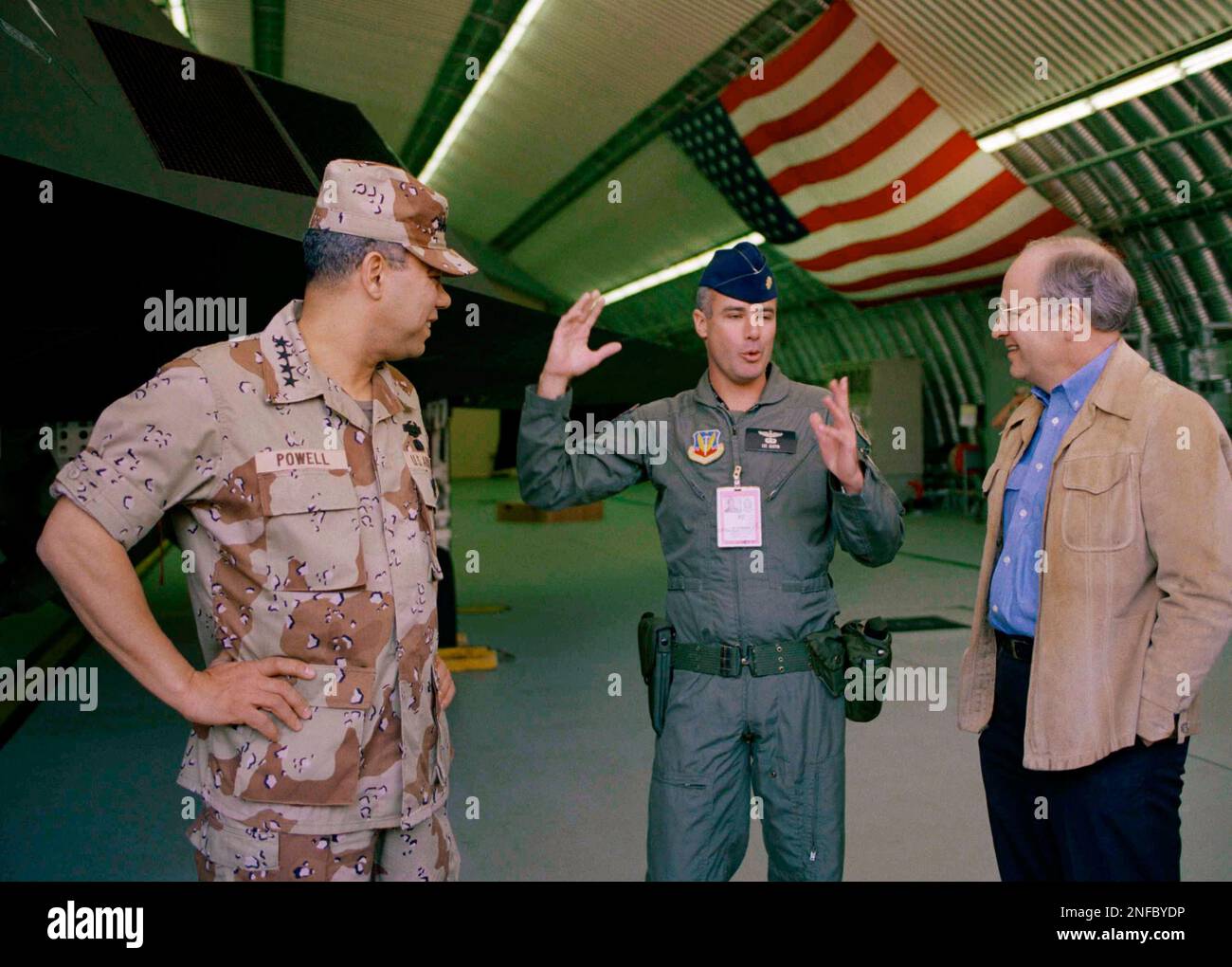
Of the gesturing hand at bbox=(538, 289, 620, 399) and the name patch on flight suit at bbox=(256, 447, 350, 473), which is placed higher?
the gesturing hand at bbox=(538, 289, 620, 399)

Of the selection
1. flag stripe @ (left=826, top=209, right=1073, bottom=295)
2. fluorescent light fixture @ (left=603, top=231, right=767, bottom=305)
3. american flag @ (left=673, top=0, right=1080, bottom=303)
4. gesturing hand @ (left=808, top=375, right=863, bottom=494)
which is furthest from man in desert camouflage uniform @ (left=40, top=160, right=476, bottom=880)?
fluorescent light fixture @ (left=603, top=231, right=767, bottom=305)

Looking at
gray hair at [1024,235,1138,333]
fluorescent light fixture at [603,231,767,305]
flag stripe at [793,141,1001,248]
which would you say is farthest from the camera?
fluorescent light fixture at [603,231,767,305]

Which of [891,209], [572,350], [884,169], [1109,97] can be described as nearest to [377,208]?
[572,350]

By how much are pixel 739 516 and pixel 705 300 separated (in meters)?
0.64

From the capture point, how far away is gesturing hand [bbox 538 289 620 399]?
104 inches

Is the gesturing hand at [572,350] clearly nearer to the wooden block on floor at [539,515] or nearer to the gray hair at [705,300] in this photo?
the gray hair at [705,300]

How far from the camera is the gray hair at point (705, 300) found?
299 centimetres

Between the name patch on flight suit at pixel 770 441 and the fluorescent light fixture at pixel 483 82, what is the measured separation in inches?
491

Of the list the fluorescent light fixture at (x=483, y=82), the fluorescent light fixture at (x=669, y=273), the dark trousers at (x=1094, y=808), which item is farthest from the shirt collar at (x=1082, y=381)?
the fluorescent light fixture at (x=669, y=273)

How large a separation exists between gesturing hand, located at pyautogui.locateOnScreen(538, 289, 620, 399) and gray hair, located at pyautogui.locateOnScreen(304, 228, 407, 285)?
569 millimetres

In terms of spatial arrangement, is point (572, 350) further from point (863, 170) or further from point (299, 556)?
point (863, 170)

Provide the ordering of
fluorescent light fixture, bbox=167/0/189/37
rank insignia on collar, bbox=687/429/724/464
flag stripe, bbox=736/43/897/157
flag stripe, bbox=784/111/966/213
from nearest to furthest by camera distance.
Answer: rank insignia on collar, bbox=687/429/724/464 < flag stripe, bbox=736/43/897/157 < flag stripe, bbox=784/111/966/213 < fluorescent light fixture, bbox=167/0/189/37

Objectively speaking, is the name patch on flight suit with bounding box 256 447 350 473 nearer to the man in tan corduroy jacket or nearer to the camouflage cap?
the camouflage cap

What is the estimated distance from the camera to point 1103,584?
7.76ft
